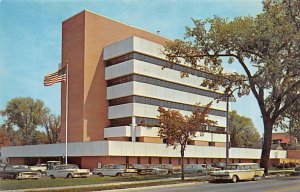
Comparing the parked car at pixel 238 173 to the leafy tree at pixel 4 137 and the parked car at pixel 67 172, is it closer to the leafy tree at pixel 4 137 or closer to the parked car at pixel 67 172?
the parked car at pixel 67 172

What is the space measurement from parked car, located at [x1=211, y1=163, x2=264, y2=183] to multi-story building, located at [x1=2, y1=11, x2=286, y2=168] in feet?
94.7

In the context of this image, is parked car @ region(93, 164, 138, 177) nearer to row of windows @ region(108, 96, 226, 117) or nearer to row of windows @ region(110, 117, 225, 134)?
row of windows @ region(110, 117, 225, 134)

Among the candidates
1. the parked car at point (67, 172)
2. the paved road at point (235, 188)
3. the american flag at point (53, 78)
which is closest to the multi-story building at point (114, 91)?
the american flag at point (53, 78)

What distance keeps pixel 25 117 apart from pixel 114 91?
34.2 meters

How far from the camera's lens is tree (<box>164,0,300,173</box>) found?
35531 millimetres

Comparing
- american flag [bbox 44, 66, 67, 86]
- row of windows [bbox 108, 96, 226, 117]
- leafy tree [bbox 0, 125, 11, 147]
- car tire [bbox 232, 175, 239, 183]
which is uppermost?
american flag [bbox 44, 66, 67, 86]

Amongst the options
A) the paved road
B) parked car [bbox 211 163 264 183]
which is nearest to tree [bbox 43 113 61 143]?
parked car [bbox 211 163 264 183]

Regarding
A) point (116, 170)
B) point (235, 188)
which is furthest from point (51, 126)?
point (235, 188)

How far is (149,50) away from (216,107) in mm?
22387

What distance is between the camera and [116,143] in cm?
5894

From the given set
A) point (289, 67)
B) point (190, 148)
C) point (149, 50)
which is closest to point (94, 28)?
point (149, 50)

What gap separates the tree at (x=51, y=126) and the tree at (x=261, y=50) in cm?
5829

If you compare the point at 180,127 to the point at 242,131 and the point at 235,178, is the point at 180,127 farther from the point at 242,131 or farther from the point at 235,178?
the point at 242,131

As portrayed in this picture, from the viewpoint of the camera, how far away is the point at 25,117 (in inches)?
3782
